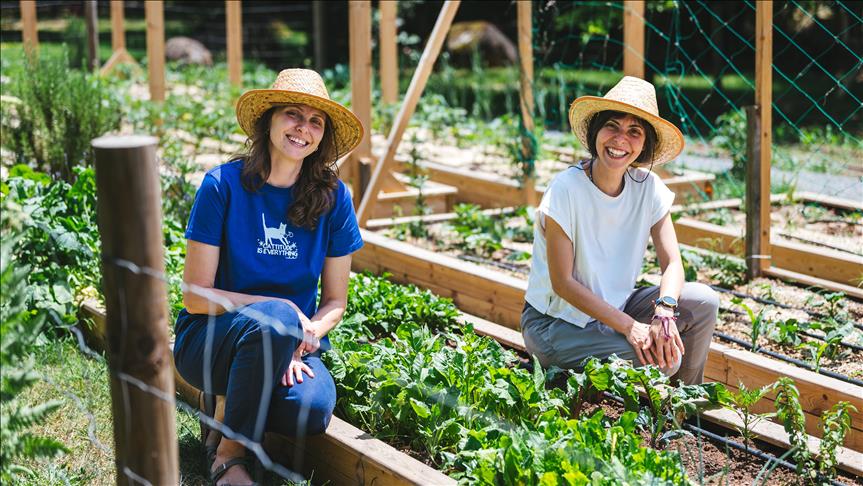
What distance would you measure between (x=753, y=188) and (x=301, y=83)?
251cm

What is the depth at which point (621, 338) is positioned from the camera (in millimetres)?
3539

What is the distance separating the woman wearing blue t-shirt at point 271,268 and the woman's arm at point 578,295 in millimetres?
677

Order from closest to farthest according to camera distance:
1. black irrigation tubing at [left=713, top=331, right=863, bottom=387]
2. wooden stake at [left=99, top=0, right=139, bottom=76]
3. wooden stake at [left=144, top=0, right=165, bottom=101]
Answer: black irrigation tubing at [left=713, top=331, right=863, bottom=387]
wooden stake at [left=144, top=0, right=165, bottom=101]
wooden stake at [left=99, top=0, right=139, bottom=76]

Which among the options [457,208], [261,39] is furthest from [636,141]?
[261,39]

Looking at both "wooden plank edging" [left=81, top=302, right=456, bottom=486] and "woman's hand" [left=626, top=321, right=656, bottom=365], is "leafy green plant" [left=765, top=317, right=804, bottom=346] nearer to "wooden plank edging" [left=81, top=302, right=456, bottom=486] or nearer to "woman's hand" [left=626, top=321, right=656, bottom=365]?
"woman's hand" [left=626, top=321, right=656, bottom=365]

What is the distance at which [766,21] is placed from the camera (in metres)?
4.86

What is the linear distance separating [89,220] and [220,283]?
1.80m

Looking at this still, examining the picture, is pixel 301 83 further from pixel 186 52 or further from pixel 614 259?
pixel 186 52

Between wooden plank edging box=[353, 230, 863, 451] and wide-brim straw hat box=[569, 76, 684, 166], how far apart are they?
0.81 meters

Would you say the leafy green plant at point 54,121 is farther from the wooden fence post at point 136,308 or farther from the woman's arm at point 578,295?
the wooden fence post at point 136,308

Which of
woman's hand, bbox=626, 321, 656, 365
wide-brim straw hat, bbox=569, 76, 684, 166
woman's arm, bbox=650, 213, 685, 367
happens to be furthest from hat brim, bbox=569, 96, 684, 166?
woman's hand, bbox=626, 321, 656, 365

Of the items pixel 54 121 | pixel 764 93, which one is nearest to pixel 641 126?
pixel 764 93

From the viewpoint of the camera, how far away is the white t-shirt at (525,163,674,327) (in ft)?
11.8

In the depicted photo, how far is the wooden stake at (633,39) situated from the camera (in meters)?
5.86
